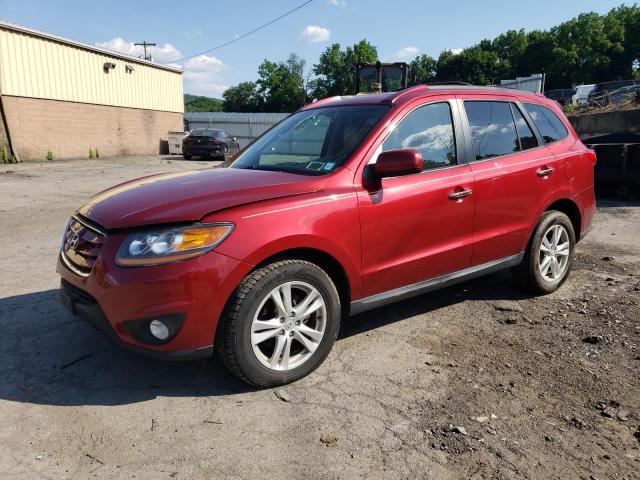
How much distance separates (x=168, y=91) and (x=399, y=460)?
30.9m

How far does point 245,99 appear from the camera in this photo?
100000 mm

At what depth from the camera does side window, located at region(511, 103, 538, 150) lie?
14.6 ft

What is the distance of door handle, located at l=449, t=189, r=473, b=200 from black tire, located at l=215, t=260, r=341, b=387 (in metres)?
1.23

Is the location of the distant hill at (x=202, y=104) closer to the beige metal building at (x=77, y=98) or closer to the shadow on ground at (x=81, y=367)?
the beige metal building at (x=77, y=98)

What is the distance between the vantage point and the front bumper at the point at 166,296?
2680 millimetres

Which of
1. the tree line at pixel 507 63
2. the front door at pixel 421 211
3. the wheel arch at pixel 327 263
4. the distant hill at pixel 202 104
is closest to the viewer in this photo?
the wheel arch at pixel 327 263

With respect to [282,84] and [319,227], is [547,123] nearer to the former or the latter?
[319,227]

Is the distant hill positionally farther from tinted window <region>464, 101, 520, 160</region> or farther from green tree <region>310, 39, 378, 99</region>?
tinted window <region>464, 101, 520, 160</region>

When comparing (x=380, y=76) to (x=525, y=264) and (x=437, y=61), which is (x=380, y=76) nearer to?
(x=525, y=264)

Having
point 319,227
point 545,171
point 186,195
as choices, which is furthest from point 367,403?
point 545,171

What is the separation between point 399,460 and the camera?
2428 millimetres

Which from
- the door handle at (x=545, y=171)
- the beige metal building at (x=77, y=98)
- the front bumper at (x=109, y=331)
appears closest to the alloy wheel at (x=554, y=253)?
the door handle at (x=545, y=171)

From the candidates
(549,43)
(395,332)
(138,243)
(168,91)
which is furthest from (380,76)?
(549,43)

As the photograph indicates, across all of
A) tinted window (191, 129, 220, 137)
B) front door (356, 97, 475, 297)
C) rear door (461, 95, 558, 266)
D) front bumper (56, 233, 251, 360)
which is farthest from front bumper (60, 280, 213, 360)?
tinted window (191, 129, 220, 137)
